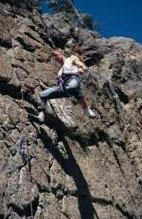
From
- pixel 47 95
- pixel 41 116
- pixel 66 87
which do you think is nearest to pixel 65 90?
pixel 66 87

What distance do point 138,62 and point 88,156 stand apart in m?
10.5

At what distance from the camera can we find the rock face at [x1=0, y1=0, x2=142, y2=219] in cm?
1238

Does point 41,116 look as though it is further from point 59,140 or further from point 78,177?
point 78,177

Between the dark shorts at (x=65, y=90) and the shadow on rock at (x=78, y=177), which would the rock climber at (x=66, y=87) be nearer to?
the dark shorts at (x=65, y=90)

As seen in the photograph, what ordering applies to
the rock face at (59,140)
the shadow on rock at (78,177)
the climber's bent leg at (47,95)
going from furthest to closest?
the climber's bent leg at (47,95) → the shadow on rock at (78,177) → the rock face at (59,140)

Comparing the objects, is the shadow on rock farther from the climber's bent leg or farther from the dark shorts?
the dark shorts

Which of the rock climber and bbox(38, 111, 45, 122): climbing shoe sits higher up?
the rock climber

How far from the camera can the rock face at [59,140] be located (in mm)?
12383

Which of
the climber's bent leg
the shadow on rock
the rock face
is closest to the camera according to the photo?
the rock face

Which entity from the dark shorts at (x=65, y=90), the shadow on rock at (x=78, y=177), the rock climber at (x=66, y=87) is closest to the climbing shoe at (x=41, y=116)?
the rock climber at (x=66, y=87)

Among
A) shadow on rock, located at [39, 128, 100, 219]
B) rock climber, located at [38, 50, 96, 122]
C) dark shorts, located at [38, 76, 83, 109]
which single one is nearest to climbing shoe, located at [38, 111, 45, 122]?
rock climber, located at [38, 50, 96, 122]

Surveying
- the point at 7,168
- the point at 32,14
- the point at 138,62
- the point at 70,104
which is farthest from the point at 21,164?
the point at 138,62

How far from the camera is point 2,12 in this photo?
15875 millimetres

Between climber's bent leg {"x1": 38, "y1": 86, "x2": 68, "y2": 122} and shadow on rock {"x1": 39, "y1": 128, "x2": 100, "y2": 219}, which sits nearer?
shadow on rock {"x1": 39, "y1": 128, "x2": 100, "y2": 219}
